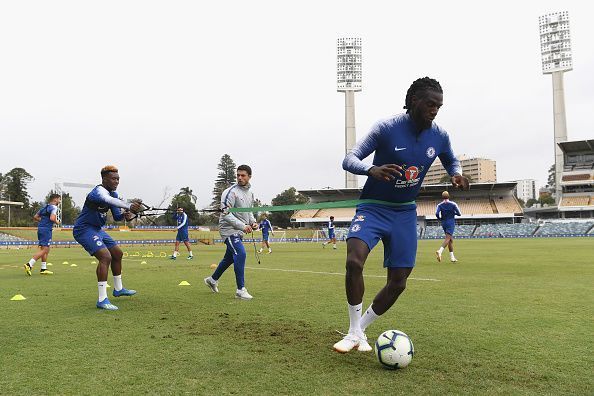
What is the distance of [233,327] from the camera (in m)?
5.93

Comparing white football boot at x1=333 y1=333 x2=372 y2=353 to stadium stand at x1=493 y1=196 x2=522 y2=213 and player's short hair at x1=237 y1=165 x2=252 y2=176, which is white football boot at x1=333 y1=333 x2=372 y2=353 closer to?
player's short hair at x1=237 y1=165 x2=252 y2=176

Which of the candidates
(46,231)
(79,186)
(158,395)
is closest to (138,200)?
(158,395)

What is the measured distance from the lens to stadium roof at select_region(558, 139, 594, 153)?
78.0m

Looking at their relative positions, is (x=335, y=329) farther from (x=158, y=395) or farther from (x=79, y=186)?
(x=79, y=186)

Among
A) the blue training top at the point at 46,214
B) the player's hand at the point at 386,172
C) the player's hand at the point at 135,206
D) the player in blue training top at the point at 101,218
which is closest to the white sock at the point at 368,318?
the player's hand at the point at 386,172

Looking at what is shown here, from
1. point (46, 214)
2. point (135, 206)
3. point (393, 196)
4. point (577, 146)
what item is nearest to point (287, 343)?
point (393, 196)

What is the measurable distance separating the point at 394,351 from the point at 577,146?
292 ft

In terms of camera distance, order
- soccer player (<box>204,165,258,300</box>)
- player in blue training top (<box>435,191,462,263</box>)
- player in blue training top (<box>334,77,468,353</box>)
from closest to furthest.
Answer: player in blue training top (<box>334,77,468,353</box>) → soccer player (<box>204,165,258,300</box>) → player in blue training top (<box>435,191,462,263</box>)

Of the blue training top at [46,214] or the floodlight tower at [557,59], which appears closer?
the blue training top at [46,214]

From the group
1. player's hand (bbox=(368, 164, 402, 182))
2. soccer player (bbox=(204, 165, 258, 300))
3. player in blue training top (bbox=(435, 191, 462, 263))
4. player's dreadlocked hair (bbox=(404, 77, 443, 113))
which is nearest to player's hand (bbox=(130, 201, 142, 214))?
soccer player (bbox=(204, 165, 258, 300))

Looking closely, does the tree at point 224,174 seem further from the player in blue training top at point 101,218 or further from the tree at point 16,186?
the player in blue training top at point 101,218

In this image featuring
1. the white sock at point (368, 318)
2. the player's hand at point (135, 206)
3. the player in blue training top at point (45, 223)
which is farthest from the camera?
the player in blue training top at point (45, 223)

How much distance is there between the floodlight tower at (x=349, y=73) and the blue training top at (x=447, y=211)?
72024 millimetres

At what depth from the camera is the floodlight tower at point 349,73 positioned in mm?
88812
